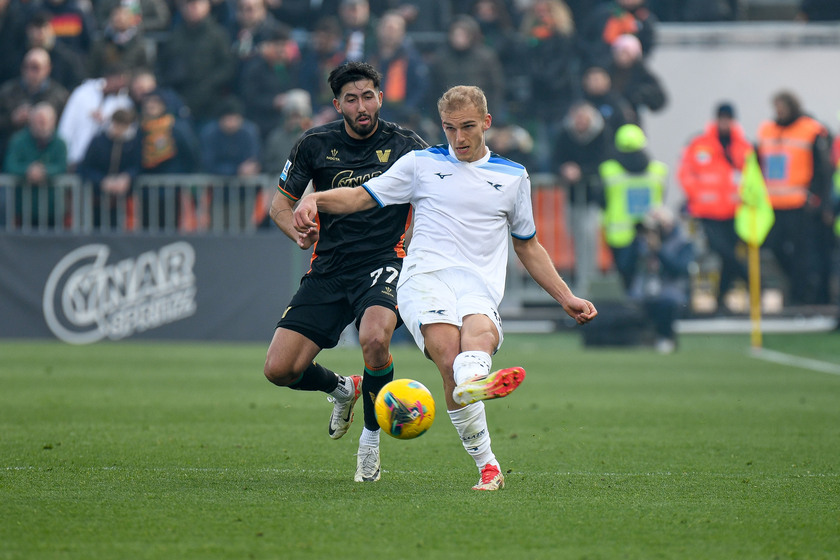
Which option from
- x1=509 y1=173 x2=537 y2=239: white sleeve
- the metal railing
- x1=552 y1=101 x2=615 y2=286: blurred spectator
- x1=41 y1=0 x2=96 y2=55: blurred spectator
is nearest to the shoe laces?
x1=509 y1=173 x2=537 y2=239: white sleeve

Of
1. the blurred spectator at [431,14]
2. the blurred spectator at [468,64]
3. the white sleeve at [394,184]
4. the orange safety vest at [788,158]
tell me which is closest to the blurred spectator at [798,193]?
the orange safety vest at [788,158]

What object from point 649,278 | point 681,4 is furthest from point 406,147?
point 681,4

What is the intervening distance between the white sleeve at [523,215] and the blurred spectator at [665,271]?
10.7 metres

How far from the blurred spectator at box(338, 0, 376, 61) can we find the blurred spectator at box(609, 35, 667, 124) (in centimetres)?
347

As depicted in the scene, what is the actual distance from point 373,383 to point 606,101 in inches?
463

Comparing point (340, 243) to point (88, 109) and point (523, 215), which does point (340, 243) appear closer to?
point (523, 215)

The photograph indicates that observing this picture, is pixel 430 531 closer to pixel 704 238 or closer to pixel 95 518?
pixel 95 518

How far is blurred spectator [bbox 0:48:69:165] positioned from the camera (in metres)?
17.9

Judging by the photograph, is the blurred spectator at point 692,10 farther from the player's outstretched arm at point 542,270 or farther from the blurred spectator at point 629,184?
the player's outstretched arm at point 542,270

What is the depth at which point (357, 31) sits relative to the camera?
18.2 meters

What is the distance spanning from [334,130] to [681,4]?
1470 cm

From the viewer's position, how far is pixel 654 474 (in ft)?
23.1

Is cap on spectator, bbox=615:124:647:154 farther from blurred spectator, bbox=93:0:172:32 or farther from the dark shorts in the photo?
the dark shorts

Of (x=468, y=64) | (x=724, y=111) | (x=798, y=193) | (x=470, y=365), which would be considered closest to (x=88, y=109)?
(x=468, y=64)
